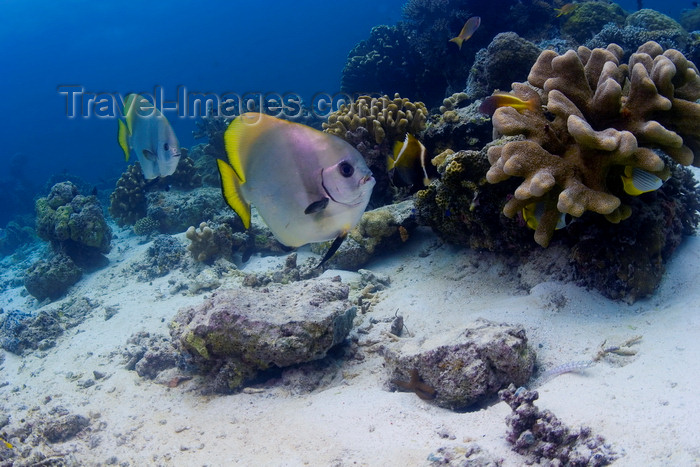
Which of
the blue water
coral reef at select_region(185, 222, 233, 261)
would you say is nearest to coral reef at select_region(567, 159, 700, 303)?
coral reef at select_region(185, 222, 233, 261)

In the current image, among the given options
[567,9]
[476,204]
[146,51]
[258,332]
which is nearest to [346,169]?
[258,332]

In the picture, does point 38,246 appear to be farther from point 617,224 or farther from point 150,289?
point 617,224

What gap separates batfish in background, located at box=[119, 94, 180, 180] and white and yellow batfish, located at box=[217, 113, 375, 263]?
2.32m

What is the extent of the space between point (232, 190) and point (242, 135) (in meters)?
0.22

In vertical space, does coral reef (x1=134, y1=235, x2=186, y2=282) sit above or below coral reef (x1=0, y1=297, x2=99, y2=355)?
above

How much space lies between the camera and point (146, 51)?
9038cm

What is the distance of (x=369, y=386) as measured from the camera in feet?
10.6

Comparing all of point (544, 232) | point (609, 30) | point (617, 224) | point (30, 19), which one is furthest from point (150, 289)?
point (30, 19)

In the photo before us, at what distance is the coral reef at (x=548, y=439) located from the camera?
188cm

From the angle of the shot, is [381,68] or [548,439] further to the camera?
[381,68]

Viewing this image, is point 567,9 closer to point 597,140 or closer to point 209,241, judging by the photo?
point 597,140

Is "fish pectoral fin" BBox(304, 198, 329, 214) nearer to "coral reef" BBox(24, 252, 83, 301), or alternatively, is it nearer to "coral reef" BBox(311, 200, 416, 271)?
"coral reef" BBox(311, 200, 416, 271)

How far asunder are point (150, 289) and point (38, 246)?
11.8m

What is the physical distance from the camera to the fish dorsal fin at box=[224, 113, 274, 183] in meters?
1.46
